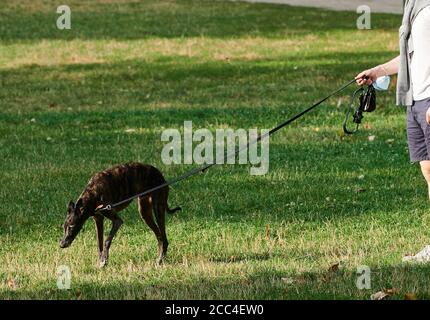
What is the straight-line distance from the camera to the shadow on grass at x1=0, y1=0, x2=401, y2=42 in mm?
25219

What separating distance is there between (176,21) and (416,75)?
65.6 feet

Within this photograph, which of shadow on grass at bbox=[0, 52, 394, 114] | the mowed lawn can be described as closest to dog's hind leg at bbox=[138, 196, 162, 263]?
the mowed lawn

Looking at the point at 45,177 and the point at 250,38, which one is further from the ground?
the point at 250,38

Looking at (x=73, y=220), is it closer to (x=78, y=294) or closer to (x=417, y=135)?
(x=78, y=294)

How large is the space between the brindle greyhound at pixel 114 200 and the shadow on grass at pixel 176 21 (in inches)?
665

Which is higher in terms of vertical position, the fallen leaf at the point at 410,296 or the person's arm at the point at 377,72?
the person's arm at the point at 377,72

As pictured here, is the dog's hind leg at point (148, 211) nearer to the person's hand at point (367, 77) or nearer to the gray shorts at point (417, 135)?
the person's hand at point (367, 77)

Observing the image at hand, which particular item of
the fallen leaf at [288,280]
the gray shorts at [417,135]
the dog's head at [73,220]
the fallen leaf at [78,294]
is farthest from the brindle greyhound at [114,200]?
the gray shorts at [417,135]

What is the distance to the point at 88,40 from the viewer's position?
965 inches

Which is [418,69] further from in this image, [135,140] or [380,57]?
[380,57]

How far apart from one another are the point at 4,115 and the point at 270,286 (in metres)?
9.75

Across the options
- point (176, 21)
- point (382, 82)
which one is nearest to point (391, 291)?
point (382, 82)

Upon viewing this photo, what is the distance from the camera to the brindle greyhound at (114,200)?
25.1 feet
